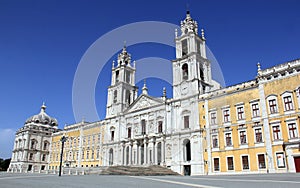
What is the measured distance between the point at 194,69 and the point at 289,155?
18.2 meters

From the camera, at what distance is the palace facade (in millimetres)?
28894

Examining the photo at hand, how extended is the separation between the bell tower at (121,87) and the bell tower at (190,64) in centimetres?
1395

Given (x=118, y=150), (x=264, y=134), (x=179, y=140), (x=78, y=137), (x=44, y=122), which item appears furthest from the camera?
(x=44, y=122)

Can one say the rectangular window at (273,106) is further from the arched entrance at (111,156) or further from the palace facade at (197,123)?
the arched entrance at (111,156)

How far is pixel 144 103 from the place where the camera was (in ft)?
154

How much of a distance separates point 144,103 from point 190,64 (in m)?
11.4

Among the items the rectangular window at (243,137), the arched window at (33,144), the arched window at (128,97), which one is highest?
the arched window at (128,97)

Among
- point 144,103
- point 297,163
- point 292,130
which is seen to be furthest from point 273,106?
point 144,103

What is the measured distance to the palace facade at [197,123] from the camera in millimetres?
28894

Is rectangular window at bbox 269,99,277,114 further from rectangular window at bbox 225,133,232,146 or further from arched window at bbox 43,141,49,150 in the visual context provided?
arched window at bbox 43,141,49,150

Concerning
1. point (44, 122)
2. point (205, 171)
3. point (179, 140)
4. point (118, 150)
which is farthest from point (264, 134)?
point (44, 122)

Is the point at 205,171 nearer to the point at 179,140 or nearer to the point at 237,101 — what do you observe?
the point at 179,140

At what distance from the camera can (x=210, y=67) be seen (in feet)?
143

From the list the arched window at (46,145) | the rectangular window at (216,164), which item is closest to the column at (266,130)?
the rectangular window at (216,164)
